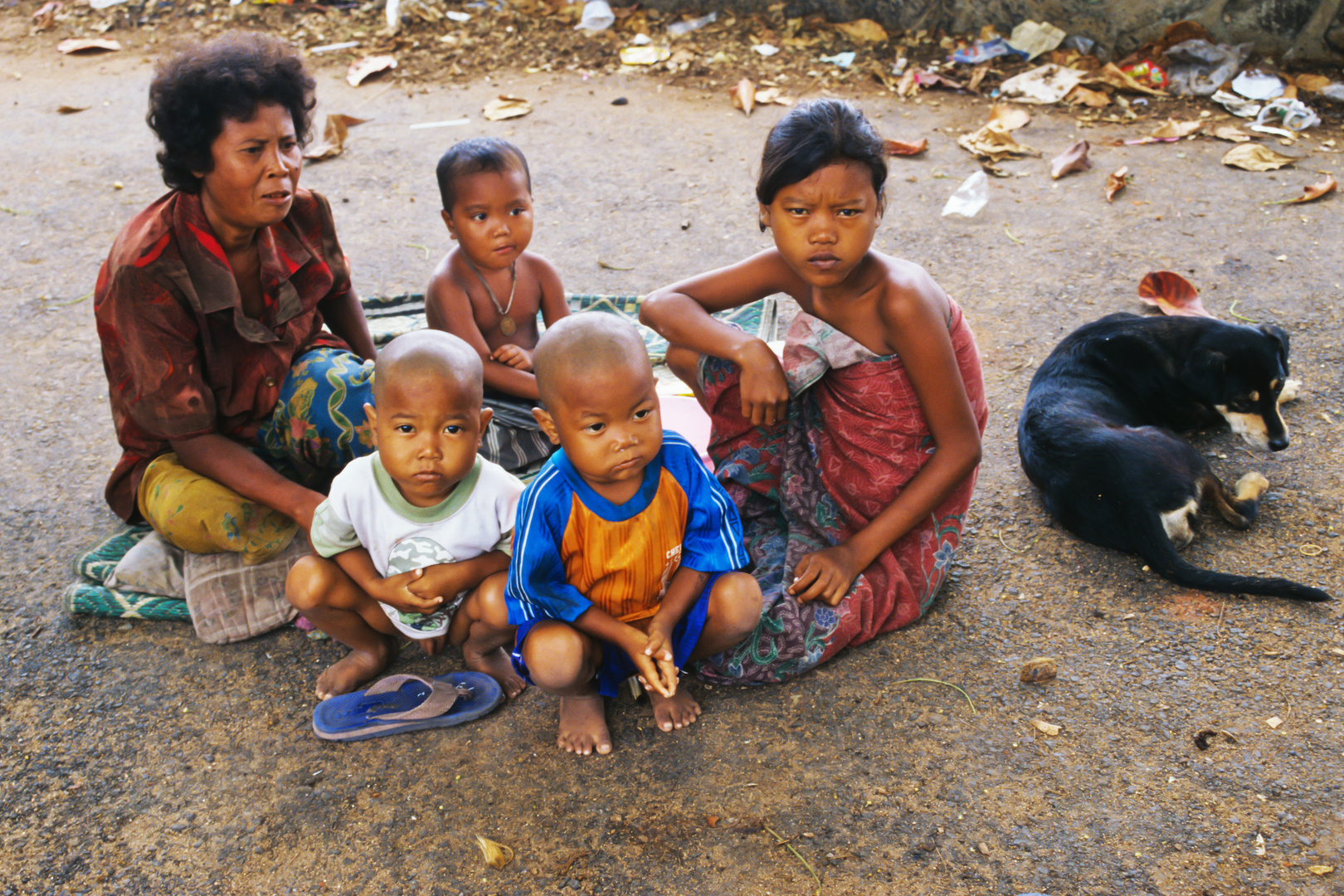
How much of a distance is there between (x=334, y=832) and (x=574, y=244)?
310cm

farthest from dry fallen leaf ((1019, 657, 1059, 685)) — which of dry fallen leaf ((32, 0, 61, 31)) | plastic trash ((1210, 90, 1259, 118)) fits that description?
dry fallen leaf ((32, 0, 61, 31))

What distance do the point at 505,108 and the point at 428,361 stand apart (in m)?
4.46

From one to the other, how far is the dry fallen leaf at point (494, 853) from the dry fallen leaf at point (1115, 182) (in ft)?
13.0

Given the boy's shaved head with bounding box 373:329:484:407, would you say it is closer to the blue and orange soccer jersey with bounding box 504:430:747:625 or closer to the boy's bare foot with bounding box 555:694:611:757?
the blue and orange soccer jersey with bounding box 504:430:747:625

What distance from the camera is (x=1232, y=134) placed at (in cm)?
493

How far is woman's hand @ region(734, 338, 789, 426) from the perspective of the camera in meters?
2.41

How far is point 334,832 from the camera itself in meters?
2.02

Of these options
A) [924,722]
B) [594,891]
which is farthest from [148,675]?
[924,722]

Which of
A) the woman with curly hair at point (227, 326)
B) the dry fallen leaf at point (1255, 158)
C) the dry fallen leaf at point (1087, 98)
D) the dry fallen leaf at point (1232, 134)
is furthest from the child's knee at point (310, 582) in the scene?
the dry fallen leaf at point (1087, 98)

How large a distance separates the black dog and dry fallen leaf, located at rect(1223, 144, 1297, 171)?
2206 mm

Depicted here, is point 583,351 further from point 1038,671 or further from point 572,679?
point 1038,671

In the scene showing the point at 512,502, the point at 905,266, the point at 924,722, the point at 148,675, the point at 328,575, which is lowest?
the point at 148,675

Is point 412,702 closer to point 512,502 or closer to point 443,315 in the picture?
point 512,502

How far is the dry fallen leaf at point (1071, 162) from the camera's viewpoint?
4773 mm
